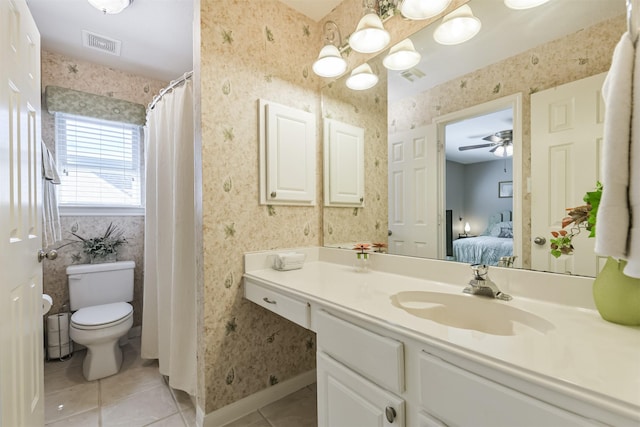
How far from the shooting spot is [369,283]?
1.30m

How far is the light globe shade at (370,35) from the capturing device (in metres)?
1.37

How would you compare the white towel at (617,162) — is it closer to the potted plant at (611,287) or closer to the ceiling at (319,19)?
the potted plant at (611,287)

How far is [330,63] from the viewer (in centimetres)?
164

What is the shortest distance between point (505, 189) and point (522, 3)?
70cm

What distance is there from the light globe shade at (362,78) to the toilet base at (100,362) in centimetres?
237

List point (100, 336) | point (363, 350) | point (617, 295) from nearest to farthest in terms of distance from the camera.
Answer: point (617, 295), point (363, 350), point (100, 336)

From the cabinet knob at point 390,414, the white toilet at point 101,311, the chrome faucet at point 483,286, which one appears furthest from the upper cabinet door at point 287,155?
the white toilet at point 101,311

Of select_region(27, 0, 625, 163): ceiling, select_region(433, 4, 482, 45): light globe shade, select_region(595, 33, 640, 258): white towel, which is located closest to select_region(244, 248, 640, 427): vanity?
select_region(595, 33, 640, 258): white towel

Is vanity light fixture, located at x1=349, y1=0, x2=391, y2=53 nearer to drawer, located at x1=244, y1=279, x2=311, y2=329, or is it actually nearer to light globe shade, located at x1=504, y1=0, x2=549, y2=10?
light globe shade, located at x1=504, y1=0, x2=549, y2=10

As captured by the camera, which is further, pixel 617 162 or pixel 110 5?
pixel 110 5

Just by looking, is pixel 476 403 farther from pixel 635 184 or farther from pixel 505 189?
pixel 505 189

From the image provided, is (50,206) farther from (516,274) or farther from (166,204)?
(516,274)

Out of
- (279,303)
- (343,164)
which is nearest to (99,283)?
(279,303)

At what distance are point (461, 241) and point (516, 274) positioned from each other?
0.25 meters
